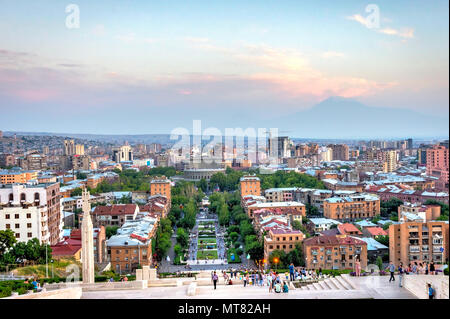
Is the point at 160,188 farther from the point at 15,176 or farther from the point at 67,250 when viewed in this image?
the point at 67,250

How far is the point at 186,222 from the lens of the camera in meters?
13.0

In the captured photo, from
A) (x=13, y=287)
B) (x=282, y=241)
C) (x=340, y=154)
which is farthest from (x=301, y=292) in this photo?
(x=340, y=154)

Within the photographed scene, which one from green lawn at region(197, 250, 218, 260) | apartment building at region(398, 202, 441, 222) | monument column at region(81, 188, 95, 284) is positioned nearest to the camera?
monument column at region(81, 188, 95, 284)

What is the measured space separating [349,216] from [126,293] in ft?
37.7

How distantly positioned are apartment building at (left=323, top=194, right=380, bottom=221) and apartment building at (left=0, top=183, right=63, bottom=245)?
8.99 meters

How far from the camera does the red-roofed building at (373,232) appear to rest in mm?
10506

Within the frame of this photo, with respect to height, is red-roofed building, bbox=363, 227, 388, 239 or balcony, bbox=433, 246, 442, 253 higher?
balcony, bbox=433, 246, 442, 253

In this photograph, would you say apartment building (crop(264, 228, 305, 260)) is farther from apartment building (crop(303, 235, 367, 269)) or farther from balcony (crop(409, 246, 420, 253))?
balcony (crop(409, 246, 420, 253))

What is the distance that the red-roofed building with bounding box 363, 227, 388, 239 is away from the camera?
34.5ft

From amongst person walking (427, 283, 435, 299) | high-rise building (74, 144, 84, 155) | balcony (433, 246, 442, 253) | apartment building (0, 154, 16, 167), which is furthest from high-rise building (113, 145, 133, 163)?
person walking (427, 283, 435, 299)

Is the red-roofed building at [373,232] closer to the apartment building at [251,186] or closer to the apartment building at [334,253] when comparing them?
the apartment building at [334,253]

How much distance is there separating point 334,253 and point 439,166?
2.67 meters

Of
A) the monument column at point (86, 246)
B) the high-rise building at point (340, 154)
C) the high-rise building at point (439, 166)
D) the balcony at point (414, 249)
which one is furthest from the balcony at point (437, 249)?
the high-rise building at point (340, 154)
